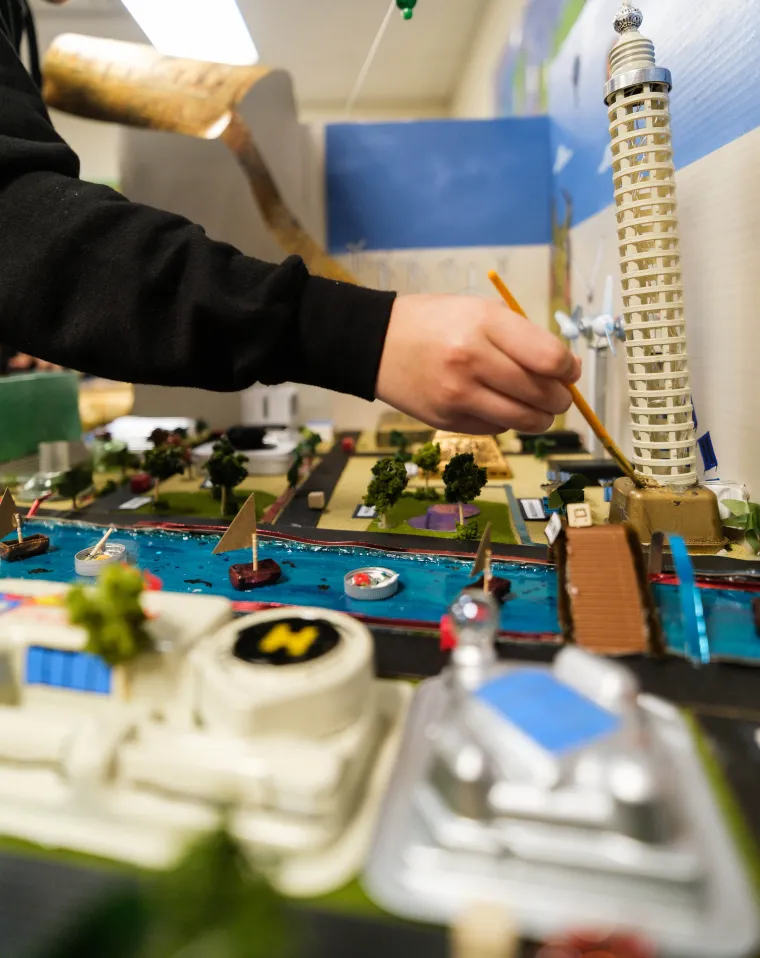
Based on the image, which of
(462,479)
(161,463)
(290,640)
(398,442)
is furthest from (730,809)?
(398,442)

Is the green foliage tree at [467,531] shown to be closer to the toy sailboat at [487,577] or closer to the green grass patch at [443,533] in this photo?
the green grass patch at [443,533]

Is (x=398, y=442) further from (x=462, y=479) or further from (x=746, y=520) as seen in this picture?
(x=746, y=520)

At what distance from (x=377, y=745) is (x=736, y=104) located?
37.6 inches

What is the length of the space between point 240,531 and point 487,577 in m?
0.30

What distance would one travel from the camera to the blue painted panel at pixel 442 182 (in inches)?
79.3

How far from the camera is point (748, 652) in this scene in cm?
62

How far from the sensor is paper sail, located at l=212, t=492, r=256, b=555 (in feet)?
2.61

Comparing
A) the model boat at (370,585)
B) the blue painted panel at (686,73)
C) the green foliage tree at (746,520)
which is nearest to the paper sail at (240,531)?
the model boat at (370,585)

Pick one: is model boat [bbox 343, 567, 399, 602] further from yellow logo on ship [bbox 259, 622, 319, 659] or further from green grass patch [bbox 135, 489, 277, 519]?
green grass patch [bbox 135, 489, 277, 519]

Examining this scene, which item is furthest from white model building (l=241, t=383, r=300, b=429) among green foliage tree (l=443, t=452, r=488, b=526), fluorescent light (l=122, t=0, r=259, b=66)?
green foliage tree (l=443, t=452, r=488, b=526)

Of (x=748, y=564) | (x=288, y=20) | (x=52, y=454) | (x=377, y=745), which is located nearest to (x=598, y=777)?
(x=377, y=745)

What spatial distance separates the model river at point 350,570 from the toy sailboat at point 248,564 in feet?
0.04

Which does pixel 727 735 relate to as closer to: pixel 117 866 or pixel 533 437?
pixel 117 866

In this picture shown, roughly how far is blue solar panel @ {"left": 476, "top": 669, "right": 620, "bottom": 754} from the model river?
0.23 m
